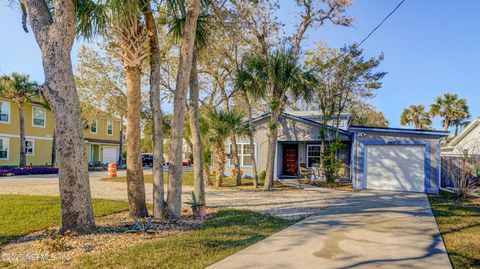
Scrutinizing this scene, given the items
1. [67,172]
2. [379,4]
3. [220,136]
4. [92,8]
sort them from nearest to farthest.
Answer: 1. [67,172]
2. [92,8]
3. [379,4]
4. [220,136]

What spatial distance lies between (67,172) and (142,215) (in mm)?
2276

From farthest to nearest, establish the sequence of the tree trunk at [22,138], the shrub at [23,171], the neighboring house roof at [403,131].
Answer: the tree trunk at [22,138]
the shrub at [23,171]
the neighboring house roof at [403,131]

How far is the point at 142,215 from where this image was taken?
7.05 metres

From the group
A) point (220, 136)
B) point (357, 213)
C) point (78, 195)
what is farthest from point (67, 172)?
point (220, 136)

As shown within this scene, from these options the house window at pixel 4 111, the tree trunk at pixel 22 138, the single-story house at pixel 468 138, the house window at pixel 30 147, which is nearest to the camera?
the single-story house at pixel 468 138

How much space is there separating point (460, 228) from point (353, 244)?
3.12m

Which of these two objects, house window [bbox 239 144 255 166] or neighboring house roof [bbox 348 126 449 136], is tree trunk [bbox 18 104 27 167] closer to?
house window [bbox 239 144 255 166]

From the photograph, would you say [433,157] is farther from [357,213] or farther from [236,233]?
[236,233]

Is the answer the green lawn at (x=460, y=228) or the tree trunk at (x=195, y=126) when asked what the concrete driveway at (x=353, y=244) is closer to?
the green lawn at (x=460, y=228)

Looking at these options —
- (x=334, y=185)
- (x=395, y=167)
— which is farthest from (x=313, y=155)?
(x=395, y=167)

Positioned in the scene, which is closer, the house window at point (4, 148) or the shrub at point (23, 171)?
the shrub at point (23, 171)

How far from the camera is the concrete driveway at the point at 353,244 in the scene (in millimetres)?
4355

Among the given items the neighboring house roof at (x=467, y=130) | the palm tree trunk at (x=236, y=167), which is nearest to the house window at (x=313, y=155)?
the palm tree trunk at (x=236, y=167)

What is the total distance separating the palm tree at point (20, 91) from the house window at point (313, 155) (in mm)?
19679
